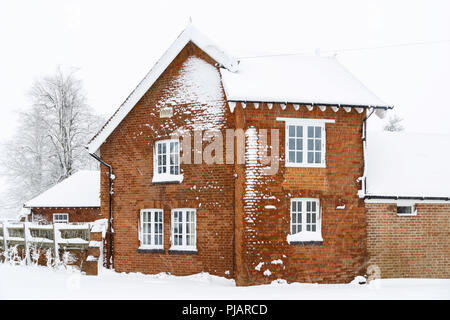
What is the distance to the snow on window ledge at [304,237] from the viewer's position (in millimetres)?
16562

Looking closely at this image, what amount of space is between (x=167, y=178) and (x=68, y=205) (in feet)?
38.0

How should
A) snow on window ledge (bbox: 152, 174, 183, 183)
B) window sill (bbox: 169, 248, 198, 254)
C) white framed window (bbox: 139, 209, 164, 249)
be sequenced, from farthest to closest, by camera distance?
white framed window (bbox: 139, 209, 164, 249)
snow on window ledge (bbox: 152, 174, 183, 183)
window sill (bbox: 169, 248, 198, 254)

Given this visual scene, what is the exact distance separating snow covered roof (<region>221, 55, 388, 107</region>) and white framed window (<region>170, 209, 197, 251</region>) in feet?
16.0

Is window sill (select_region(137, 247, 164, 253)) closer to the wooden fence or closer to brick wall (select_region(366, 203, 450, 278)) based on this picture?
the wooden fence

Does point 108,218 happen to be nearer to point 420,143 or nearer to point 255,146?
point 255,146

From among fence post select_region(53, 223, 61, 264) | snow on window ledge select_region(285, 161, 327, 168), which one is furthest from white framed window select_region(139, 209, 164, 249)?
snow on window ledge select_region(285, 161, 327, 168)

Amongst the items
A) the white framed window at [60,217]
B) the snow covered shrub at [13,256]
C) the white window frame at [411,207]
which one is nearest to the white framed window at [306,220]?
the white window frame at [411,207]

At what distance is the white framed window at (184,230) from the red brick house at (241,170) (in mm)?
39

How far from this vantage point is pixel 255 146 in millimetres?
16562

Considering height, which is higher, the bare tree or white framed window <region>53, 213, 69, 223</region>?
the bare tree

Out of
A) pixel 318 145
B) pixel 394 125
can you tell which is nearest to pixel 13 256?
pixel 318 145

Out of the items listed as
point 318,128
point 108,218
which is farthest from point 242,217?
point 108,218

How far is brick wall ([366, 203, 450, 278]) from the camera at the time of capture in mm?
17500

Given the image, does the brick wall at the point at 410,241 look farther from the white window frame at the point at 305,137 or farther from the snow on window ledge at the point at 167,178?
the snow on window ledge at the point at 167,178
